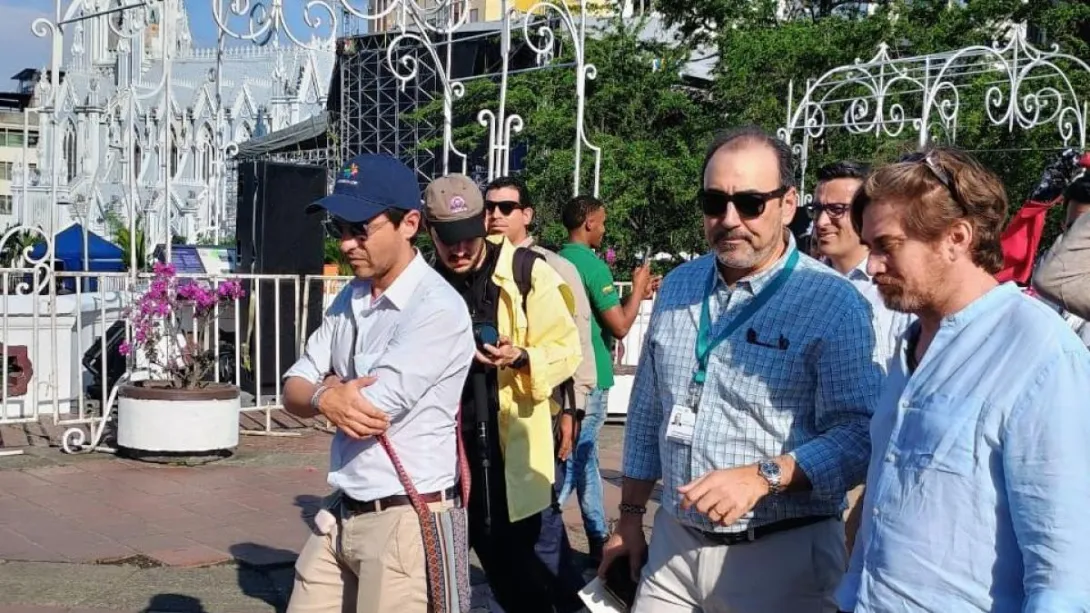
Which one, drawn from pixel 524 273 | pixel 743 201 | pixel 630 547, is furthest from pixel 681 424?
pixel 524 273

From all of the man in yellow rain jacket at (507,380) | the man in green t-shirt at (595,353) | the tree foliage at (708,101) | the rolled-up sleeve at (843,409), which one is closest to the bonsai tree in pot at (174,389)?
the man in green t-shirt at (595,353)

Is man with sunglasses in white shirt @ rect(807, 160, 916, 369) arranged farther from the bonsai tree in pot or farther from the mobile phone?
the bonsai tree in pot

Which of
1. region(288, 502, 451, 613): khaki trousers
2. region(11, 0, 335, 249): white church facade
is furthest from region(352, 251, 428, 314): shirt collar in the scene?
region(11, 0, 335, 249): white church facade

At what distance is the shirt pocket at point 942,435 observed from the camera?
2.01 meters

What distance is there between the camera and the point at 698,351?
9.56ft

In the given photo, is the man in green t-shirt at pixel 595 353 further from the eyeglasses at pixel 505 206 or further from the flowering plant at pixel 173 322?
the flowering plant at pixel 173 322

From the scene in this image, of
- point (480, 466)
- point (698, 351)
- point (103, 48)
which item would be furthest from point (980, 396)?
point (103, 48)

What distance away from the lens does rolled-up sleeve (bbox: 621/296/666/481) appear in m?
3.16

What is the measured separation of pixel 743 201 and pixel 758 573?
2.88 ft

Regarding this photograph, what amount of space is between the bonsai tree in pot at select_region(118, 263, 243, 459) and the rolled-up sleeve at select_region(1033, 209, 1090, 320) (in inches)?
245

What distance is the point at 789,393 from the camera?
2.77 m

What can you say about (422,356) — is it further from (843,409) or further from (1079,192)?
(1079,192)

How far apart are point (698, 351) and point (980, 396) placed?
0.97 metres

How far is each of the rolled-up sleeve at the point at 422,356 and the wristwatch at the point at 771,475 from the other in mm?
929
